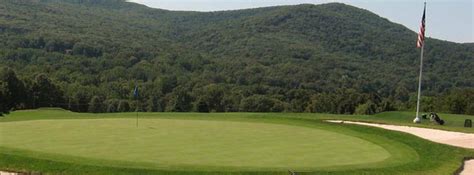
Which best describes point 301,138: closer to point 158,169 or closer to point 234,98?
point 158,169

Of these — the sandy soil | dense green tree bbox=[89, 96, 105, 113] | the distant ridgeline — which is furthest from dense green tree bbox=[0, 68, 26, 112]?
the sandy soil

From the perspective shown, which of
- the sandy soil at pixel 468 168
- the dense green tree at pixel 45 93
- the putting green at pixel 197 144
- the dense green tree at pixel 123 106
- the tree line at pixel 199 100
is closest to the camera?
the putting green at pixel 197 144

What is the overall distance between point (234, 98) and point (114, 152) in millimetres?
89480

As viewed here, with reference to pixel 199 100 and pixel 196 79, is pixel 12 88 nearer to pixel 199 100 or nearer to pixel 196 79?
pixel 199 100

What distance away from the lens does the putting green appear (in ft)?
49.3

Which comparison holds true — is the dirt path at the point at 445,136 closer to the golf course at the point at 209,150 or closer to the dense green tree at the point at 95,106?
the golf course at the point at 209,150

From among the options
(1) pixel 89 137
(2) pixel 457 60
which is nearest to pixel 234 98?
(1) pixel 89 137

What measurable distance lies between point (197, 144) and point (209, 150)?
42.3 inches

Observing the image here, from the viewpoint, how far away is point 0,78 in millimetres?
59375

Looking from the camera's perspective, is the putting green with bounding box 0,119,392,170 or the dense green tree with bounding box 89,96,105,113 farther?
the dense green tree with bounding box 89,96,105,113

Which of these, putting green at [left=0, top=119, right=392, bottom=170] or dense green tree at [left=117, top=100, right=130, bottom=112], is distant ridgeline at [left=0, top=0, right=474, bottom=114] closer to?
dense green tree at [left=117, top=100, right=130, bottom=112]

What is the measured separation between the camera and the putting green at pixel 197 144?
15027mm

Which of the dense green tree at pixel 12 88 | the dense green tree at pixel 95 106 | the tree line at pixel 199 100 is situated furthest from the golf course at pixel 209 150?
the dense green tree at pixel 95 106

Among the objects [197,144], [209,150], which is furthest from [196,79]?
[209,150]
